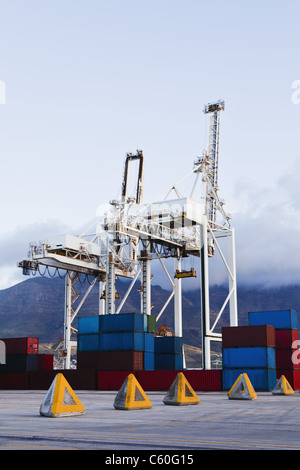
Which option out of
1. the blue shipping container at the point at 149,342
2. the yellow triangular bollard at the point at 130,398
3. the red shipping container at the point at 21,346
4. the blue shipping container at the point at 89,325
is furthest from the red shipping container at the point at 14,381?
the yellow triangular bollard at the point at 130,398

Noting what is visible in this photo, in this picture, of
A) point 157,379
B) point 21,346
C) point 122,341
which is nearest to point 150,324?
point 122,341

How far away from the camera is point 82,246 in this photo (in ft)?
247

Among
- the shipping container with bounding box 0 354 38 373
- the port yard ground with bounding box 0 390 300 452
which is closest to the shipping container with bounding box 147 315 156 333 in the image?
Result: the shipping container with bounding box 0 354 38 373

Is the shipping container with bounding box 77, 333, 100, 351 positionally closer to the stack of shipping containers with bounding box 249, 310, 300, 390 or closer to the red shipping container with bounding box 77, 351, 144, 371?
the red shipping container with bounding box 77, 351, 144, 371

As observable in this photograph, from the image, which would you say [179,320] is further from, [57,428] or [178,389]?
Result: [57,428]

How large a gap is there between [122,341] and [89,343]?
13.6 feet

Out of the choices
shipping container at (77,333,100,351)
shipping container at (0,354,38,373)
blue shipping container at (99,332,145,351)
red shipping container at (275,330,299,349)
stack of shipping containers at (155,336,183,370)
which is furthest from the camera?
shipping container at (0,354,38,373)

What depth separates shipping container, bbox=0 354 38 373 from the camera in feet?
204

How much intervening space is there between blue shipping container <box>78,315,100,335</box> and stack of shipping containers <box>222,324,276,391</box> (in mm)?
14665

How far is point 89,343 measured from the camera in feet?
181

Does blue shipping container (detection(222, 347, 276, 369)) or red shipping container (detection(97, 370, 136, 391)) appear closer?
blue shipping container (detection(222, 347, 276, 369))
